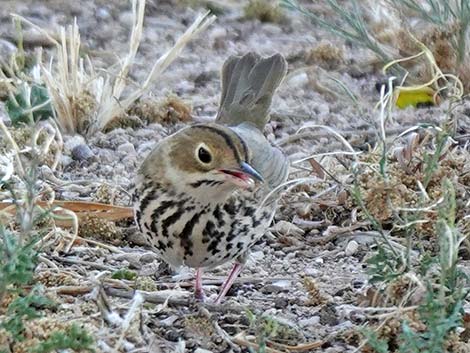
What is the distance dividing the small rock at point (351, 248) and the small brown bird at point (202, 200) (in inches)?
23.7

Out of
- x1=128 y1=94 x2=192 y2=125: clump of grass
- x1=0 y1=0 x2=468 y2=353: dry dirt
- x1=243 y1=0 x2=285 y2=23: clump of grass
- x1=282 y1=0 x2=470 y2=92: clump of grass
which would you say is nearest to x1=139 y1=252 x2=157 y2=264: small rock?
x1=0 y1=0 x2=468 y2=353: dry dirt

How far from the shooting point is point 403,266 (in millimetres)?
4391

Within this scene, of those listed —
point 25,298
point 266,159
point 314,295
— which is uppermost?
point 25,298

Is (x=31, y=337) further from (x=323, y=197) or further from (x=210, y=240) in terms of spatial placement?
(x=323, y=197)

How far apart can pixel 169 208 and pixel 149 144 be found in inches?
78.6

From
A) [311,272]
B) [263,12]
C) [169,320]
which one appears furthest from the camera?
[263,12]

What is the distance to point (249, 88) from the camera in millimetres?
6207

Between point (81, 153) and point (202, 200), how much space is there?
1.91m

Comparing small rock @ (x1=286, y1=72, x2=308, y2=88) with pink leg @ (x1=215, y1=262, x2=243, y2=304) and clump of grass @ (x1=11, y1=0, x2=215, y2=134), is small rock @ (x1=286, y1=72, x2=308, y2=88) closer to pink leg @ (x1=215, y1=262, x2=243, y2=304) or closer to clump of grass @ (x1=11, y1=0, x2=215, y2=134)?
clump of grass @ (x1=11, y1=0, x2=215, y2=134)

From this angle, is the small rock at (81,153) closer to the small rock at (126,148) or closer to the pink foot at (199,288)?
the small rock at (126,148)

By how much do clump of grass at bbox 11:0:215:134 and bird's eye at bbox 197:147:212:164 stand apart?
1.87 meters

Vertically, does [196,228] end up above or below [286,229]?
above

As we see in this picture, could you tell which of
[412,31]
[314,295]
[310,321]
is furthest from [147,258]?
[412,31]

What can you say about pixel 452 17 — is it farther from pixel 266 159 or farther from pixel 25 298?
pixel 25 298
